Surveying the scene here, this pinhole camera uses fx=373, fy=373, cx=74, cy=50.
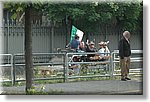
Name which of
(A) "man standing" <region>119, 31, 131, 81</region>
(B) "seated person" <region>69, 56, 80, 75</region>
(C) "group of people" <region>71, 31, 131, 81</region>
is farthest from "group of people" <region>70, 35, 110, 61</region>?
(A) "man standing" <region>119, 31, 131, 81</region>

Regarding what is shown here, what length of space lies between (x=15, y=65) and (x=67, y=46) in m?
2.56

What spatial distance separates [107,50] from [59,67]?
4.75 feet

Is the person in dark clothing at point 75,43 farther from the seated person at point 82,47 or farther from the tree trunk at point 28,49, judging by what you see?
the tree trunk at point 28,49

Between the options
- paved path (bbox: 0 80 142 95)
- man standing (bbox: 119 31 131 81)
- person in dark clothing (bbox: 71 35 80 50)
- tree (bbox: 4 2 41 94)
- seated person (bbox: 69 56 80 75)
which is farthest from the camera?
person in dark clothing (bbox: 71 35 80 50)

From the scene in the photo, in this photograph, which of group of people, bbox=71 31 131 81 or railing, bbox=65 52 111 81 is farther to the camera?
railing, bbox=65 52 111 81

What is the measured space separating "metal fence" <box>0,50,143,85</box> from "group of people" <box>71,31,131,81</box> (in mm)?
185

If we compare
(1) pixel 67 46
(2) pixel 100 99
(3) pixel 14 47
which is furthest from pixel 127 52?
(3) pixel 14 47

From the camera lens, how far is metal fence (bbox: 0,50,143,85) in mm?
9039

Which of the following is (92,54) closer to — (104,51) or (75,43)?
(104,51)

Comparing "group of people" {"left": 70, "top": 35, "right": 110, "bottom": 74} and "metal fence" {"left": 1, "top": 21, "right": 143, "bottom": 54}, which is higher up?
"metal fence" {"left": 1, "top": 21, "right": 143, "bottom": 54}

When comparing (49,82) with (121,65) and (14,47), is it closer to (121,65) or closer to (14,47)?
(121,65)

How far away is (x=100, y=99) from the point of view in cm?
624

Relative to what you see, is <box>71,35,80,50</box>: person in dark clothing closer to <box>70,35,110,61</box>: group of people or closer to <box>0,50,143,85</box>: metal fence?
<box>70,35,110,61</box>: group of people

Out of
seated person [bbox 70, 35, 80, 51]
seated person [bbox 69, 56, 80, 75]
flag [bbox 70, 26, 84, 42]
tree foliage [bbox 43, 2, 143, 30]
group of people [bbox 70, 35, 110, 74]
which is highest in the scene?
tree foliage [bbox 43, 2, 143, 30]
